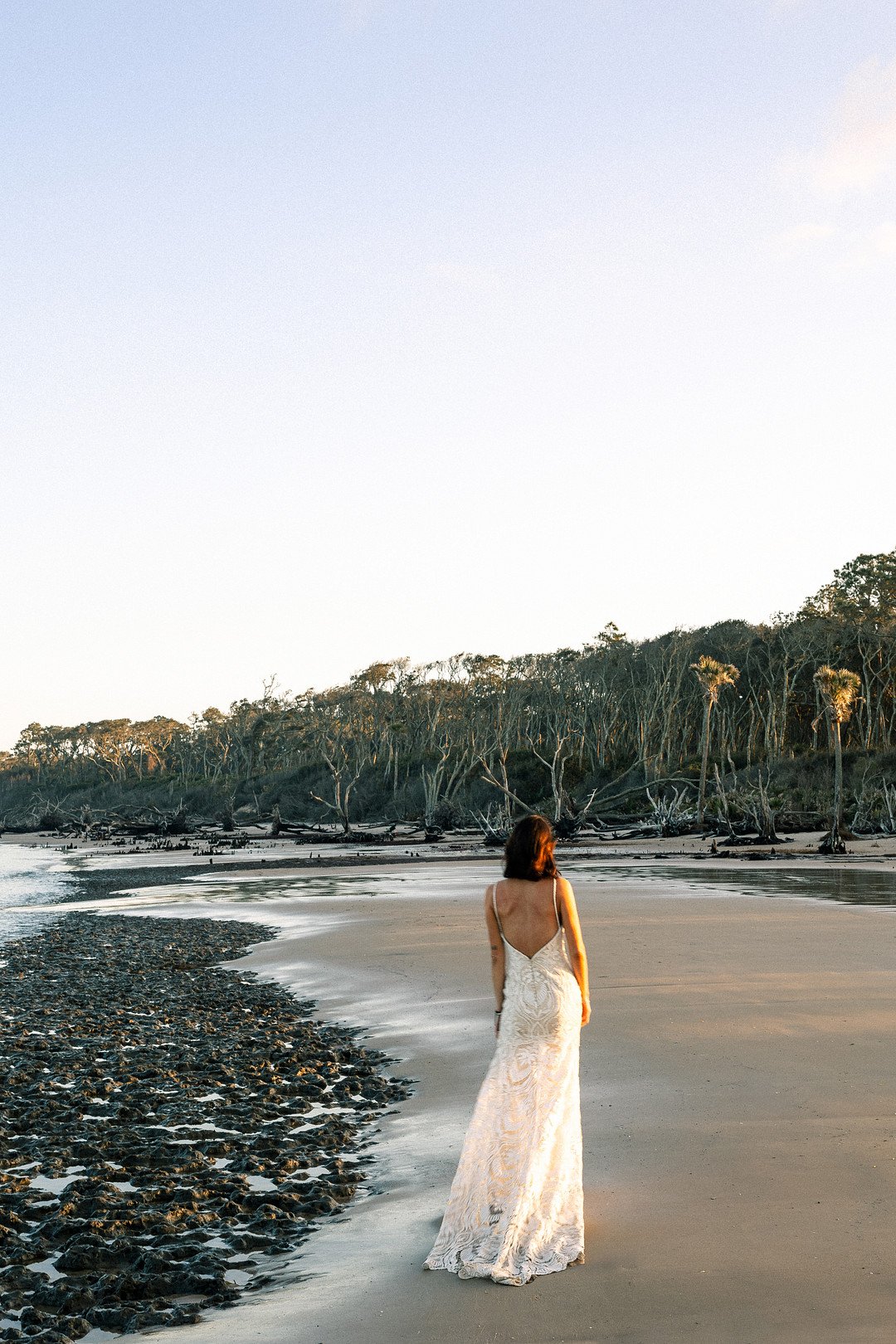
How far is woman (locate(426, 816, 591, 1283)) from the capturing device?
468cm

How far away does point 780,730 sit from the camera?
216ft

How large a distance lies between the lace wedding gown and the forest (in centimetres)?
3356

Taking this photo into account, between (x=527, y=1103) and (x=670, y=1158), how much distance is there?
1.56 metres

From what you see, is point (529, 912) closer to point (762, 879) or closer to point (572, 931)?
point (572, 931)

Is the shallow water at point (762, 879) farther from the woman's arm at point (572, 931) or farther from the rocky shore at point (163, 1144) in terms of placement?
the woman's arm at point (572, 931)

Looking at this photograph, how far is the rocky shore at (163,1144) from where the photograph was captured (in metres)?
5.00

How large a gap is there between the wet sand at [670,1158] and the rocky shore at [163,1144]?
0.34 meters

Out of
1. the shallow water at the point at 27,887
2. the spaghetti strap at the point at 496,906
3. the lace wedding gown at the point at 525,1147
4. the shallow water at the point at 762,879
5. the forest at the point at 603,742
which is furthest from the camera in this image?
the forest at the point at 603,742

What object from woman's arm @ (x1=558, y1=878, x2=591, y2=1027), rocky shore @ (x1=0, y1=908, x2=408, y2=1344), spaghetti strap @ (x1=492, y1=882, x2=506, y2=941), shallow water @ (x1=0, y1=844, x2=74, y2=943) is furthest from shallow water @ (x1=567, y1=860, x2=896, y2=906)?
spaghetti strap @ (x1=492, y1=882, x2=506, y2=941)

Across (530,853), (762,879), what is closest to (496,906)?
(530,853)

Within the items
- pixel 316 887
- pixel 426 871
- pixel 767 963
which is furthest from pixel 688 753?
pixel 767 963

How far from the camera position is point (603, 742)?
75375 millimetres

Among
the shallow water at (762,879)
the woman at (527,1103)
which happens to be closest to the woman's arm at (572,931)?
the woman at (527,1103)

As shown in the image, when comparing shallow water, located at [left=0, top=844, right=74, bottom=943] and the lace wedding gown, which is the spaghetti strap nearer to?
the lace wedding gown
